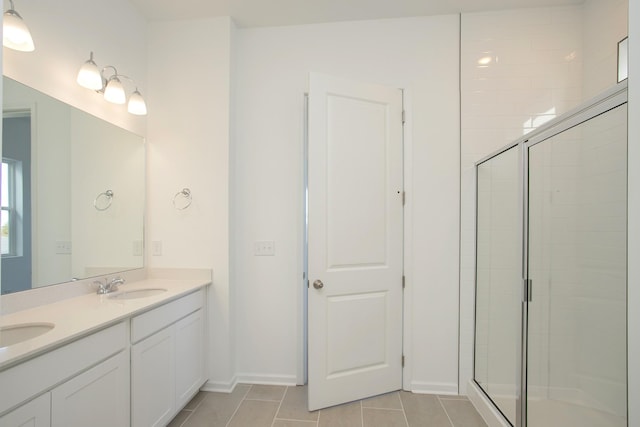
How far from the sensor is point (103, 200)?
2.03 metres

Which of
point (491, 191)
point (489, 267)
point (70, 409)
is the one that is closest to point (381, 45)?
point (491, 191)

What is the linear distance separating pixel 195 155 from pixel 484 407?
2.69 m

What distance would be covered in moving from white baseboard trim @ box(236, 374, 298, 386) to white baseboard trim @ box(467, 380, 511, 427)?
129 centimetres

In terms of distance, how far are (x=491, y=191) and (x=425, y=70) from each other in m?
1.05

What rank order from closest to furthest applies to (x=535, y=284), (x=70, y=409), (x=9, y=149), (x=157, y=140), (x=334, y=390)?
1. (x=70, y=409)
2. (x=9, y=149)
3. (x=535, y=284)
4. (x=334, y=390)
5. (x=157, y=140)

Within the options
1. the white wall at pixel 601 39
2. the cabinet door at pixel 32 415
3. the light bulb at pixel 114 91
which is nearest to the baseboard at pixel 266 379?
the cabinet door at pixel 32 415

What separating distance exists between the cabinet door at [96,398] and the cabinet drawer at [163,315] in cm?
13

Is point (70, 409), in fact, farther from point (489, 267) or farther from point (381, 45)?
point (381, 45)

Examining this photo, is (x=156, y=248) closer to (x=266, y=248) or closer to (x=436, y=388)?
(x=266, y=248)

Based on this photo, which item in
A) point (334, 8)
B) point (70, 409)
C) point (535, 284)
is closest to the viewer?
point (70, 409)

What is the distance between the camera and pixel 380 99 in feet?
7.46

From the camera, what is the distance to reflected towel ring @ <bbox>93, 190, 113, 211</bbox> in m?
1.98

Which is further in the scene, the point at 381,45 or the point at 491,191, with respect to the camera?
the point at 381,45

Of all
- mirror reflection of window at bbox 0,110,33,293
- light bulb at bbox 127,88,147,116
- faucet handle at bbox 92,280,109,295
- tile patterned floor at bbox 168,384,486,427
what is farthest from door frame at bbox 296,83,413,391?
mirror reflection of window at bbox 0,110,33,293
